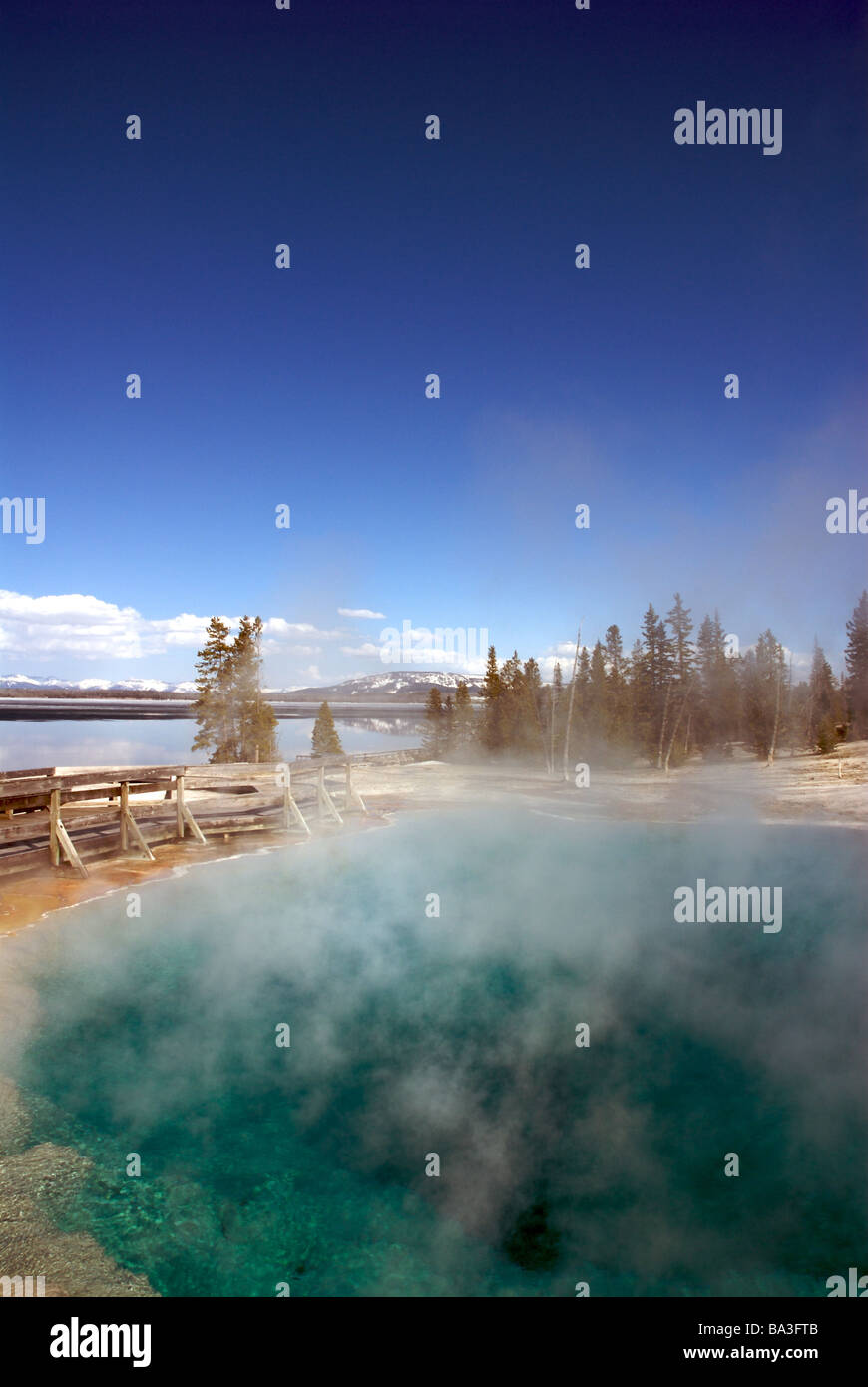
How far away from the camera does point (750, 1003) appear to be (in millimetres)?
6520

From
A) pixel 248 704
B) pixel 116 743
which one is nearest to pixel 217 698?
pixel 248 704

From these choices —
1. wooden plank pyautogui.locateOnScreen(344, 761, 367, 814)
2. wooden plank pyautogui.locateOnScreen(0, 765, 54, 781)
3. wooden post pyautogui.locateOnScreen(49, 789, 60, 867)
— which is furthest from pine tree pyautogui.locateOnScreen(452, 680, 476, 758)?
wooden post pyautogui.locateOnScreen(49, 789, 60, 867)

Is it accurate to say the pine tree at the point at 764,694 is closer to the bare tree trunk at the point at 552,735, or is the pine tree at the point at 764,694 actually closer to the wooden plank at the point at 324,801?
the bare tree trunk at the point at 552,735

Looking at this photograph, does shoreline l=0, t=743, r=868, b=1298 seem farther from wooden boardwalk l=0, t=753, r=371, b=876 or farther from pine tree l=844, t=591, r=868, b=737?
pine tree l=844, t=591, r=868, b=737

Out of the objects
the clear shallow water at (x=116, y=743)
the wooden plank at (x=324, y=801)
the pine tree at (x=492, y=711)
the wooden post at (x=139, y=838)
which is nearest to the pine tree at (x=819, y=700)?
the pine tree at (x=492, y=711)

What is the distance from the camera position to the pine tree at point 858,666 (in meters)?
30.7

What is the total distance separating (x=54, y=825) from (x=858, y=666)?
34.3 metres

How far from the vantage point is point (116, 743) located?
146 ft

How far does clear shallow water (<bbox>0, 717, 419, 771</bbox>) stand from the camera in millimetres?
32591

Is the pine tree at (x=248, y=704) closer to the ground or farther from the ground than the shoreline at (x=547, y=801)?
farther from the ground

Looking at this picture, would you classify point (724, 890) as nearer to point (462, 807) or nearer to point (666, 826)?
point (666, 826)

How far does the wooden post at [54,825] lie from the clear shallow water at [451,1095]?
54.5 inches

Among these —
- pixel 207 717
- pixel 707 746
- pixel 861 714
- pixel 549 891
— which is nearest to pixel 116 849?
pixel 549 891

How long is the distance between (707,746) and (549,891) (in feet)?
81.8
